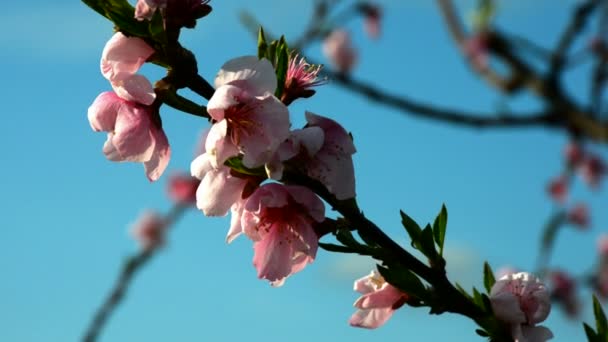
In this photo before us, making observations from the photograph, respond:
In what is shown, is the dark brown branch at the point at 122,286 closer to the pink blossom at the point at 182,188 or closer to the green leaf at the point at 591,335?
the pink blossom at the point at 182,188

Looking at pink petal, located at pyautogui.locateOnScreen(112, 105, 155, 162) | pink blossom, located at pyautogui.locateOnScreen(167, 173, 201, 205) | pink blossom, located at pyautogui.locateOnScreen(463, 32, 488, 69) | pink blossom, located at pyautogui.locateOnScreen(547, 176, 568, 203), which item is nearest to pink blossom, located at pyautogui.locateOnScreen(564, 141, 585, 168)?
pink blossom, located at pyautogui.locateOnScreen(547, 176, 568, 203)

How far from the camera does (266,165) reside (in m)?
0.64

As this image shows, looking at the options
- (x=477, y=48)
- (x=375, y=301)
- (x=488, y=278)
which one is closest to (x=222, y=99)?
(x=375, y=301)

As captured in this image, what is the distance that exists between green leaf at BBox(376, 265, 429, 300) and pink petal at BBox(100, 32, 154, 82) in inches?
10.3

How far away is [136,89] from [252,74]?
0.34ft

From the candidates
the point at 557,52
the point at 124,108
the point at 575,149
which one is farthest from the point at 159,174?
the point at 575,149

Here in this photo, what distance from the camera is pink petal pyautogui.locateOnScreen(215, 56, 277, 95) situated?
66cm

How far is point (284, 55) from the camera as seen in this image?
71 centimetres

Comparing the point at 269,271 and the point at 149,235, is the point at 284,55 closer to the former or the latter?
the point at 269,271

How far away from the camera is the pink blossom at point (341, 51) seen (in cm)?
705

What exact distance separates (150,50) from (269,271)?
0.71 ft

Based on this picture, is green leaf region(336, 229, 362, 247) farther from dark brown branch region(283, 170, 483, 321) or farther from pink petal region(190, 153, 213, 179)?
pink petal region(190, 153, 213, 179)

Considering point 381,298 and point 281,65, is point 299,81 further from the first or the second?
point 381,298

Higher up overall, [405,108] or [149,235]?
[405,108]
